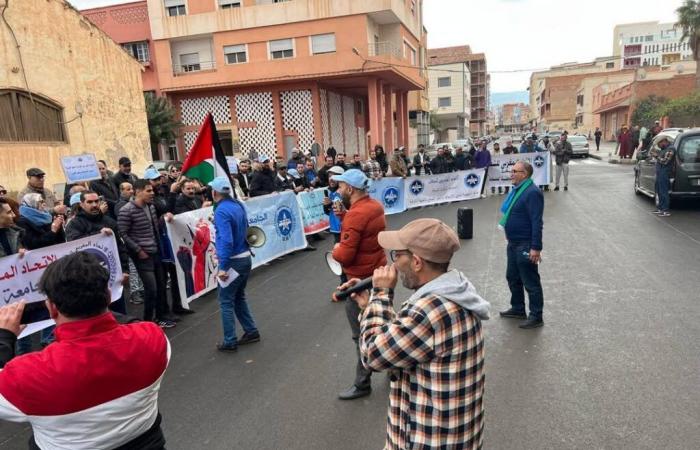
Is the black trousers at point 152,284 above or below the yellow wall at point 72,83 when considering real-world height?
below

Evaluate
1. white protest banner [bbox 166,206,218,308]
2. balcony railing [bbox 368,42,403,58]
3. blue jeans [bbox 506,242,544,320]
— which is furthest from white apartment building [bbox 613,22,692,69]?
white protest banner [bbox 166,206,218,308]

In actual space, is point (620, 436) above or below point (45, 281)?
below

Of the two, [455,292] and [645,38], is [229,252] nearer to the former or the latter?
[455,292]

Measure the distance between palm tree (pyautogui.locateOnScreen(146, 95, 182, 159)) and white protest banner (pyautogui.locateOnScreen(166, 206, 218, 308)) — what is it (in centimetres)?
2168

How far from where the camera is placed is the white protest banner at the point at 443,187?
15.0 m

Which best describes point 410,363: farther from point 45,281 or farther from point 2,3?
point 2,3

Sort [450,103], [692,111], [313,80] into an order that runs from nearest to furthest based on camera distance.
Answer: [313,80] → [692,111] → [450,103]

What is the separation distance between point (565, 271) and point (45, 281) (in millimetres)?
7059

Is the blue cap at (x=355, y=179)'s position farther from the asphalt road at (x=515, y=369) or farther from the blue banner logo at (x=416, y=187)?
the blue banner logo at (x=416, y=187)

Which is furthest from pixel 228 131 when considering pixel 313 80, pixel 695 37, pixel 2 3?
pixel 695 37

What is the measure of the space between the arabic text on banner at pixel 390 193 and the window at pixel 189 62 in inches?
841

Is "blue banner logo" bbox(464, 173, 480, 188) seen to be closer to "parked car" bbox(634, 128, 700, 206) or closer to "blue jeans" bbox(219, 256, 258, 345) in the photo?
"parked car" bbox(634, 128, 700, 206)

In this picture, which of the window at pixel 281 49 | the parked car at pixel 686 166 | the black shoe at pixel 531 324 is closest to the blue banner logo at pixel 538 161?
the parked car at pixel 686 166

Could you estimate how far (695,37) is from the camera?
129 ft
